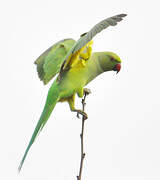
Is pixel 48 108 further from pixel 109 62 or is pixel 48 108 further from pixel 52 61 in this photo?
pixel 109 62

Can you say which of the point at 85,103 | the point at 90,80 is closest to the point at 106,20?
the point at 85,103

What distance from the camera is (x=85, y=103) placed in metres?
5.00

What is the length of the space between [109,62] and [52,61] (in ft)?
2.50

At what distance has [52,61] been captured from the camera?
585 centimetres

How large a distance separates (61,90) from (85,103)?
0.59 meters

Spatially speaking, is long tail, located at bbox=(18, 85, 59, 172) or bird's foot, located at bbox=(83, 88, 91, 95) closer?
long tail, located at bbox=(18, 85, 59, 172)

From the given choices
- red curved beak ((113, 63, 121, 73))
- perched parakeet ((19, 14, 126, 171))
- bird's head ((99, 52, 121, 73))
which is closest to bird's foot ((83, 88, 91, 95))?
perched parakeet ((19, 14, 126, 171))

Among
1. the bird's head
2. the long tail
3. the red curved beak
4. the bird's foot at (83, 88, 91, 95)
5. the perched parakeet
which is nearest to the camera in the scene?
the long tail

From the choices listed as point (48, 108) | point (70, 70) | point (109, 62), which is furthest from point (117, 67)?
point (48, 108)

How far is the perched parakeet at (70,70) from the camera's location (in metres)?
5.40

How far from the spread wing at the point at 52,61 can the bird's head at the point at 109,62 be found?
46cm

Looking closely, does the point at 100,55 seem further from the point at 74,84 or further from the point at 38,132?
the point at 38,132

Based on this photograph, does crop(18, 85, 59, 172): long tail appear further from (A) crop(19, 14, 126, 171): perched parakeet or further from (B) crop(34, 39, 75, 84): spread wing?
(B) crop(34, 39, 75, 84): spread wing

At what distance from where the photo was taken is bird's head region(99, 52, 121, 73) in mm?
5941
